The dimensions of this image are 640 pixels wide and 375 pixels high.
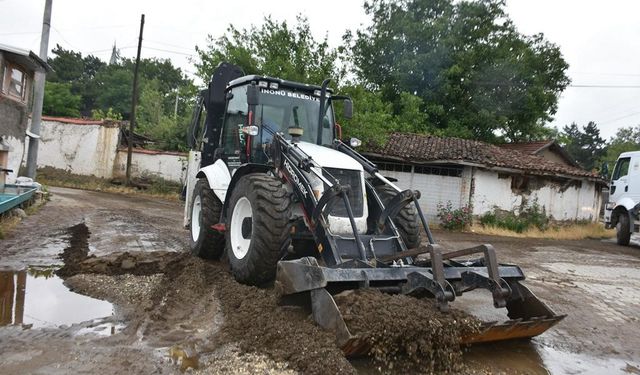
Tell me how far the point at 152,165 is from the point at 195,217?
65.9 feet

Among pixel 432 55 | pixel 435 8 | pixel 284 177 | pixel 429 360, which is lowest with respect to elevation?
pixel 429 360

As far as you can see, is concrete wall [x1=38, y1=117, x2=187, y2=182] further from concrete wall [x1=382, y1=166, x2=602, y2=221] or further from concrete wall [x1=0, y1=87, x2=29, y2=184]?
concrete wall [x1=382, y1=166, x2=602, y2=221]

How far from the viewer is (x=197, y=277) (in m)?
6.24

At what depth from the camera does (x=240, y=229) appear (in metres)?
6.01

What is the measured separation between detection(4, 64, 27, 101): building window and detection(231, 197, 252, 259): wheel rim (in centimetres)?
1223

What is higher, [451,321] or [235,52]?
[235,52]

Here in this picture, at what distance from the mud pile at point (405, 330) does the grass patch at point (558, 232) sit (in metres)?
14.8

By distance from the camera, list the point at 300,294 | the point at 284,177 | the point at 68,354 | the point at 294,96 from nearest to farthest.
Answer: the point at 68,354 → the point at 300,294 → the point at 284,177 → the point at 294,96

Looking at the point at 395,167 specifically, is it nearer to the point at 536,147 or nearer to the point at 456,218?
the point at 456,218

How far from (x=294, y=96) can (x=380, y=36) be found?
20.9 metres

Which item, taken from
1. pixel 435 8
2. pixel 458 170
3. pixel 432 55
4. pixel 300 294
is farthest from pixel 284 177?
pixel 435 8

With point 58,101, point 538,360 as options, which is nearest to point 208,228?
point 538,360

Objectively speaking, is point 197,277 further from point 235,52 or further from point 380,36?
point 380,36

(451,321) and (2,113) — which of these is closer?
(451,321)
